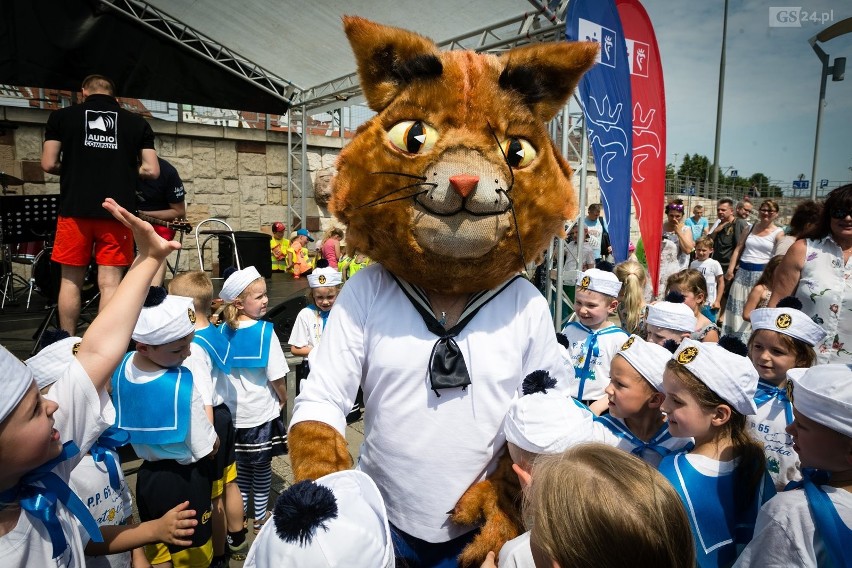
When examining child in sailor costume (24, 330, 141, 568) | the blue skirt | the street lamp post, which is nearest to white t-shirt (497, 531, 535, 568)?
child in sailor costume (24, 330, 141, 568)

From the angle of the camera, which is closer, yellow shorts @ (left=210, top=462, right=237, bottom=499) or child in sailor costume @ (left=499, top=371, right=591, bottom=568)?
child in sailor costume @ (left=499, top=371, right=591, bottom=568)

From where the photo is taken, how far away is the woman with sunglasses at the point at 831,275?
300 cm

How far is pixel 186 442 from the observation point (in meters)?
2.22

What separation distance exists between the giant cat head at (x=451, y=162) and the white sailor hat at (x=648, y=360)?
26.5 inches

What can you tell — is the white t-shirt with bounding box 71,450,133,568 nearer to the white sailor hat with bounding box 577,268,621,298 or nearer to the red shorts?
the red shorts

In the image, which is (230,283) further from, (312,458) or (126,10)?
(126,10)

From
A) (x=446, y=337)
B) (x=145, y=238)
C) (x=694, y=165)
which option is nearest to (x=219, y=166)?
(x=145, y=238)

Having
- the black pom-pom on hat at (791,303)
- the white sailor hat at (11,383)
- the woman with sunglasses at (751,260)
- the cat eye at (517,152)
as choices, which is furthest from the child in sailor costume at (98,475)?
the woman with sunglasses at (751,260)

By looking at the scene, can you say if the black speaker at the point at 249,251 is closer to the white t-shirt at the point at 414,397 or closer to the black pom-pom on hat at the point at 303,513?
the white t-shirt at the point at 414,397

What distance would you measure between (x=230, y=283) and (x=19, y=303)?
197 inches

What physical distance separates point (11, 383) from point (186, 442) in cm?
127

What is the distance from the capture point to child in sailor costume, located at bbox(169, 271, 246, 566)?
8.50 feet

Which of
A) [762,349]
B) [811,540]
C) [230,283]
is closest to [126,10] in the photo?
[230,283]

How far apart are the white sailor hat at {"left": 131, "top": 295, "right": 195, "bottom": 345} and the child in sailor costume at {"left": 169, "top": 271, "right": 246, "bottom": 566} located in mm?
299
